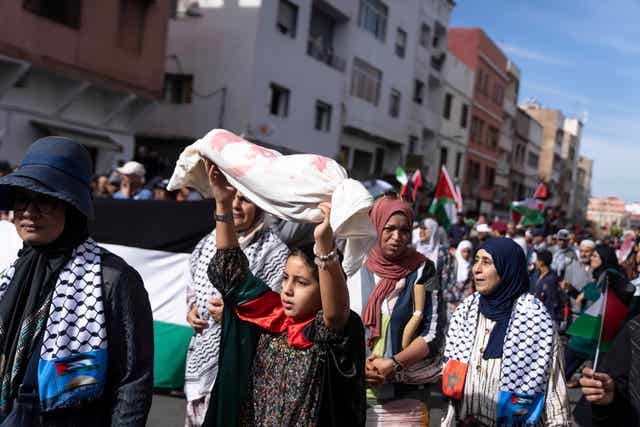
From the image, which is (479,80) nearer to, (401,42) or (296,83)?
(401,42)

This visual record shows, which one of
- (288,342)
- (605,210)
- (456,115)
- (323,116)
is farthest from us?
(605,210)

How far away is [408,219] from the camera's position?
382cm

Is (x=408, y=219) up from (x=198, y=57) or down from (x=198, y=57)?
down

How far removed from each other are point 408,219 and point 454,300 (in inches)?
208

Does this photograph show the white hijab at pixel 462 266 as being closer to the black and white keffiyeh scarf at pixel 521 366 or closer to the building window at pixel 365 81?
the black and white keffiyeh scarf at pixel 521 366

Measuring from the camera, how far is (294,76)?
21.4m

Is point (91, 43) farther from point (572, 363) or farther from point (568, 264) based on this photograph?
point (572, 363)

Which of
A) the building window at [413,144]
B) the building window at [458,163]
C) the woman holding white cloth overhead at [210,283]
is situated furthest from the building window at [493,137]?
the woman holding white cloth overhead at [210,283]

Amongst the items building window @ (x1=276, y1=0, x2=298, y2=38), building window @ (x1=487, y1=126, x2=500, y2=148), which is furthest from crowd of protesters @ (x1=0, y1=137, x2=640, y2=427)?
building window @ (x1=487, y1=126, x2=500, y2=148)

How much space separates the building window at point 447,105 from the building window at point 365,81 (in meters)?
9.60

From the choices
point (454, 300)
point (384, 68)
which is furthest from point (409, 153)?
point (454, 300)

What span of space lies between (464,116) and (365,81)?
571 inches

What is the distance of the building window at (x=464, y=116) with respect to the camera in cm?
3909

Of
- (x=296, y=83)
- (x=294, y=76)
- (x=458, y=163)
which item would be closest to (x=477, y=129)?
(x=458, y=163)
